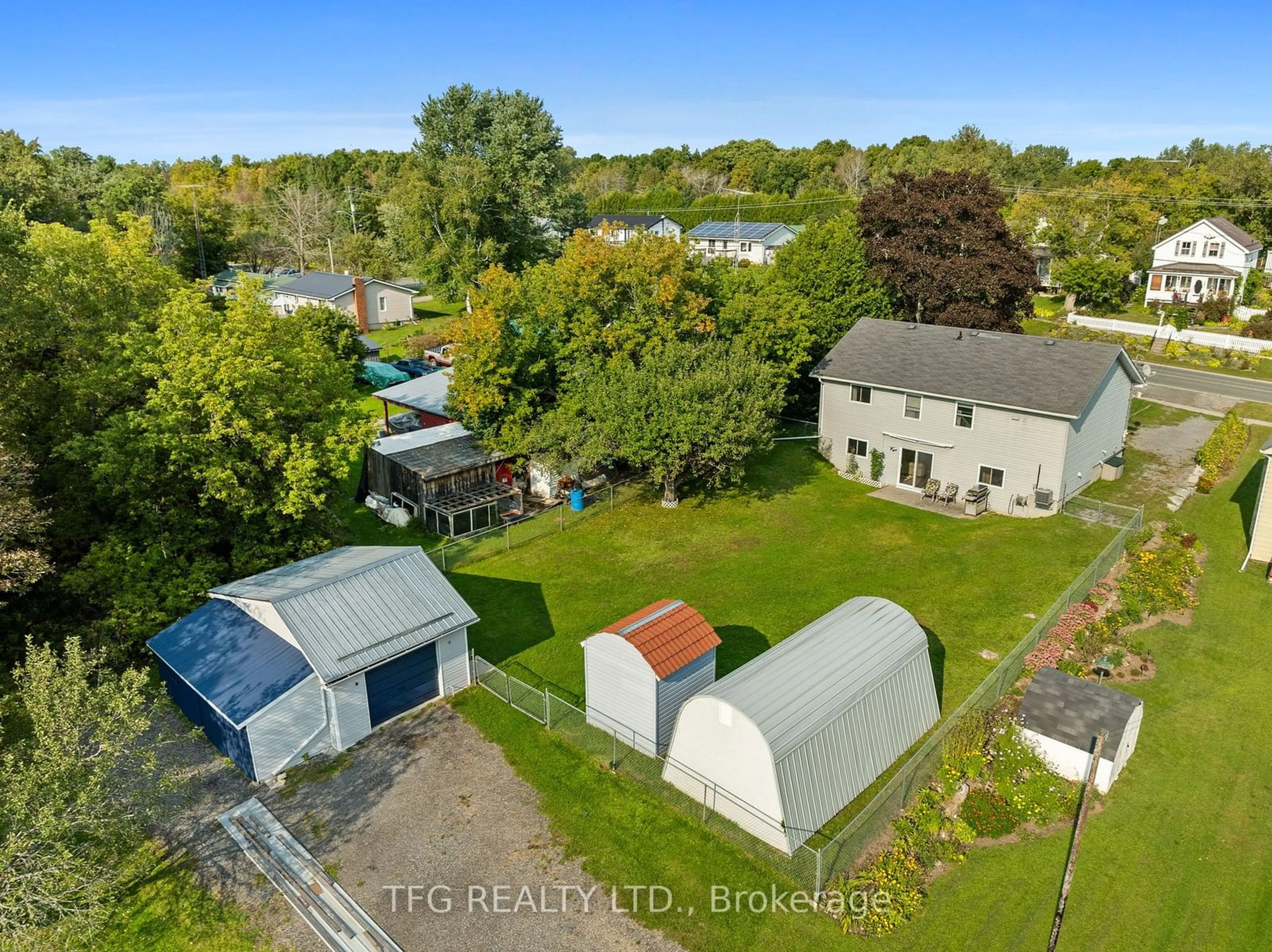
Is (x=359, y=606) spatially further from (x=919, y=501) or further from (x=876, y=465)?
(x=876, y=465)

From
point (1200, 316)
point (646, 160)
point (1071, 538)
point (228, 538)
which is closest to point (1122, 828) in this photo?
point (1071, 538)

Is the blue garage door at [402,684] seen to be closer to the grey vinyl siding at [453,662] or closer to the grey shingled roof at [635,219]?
the grey vinyl siding at [453,662]

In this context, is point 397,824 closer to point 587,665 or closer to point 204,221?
point 587,665

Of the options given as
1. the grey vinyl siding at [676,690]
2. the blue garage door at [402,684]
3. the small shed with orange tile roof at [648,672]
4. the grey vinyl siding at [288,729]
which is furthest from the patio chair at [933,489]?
the grey vinyl siding at [288,729]

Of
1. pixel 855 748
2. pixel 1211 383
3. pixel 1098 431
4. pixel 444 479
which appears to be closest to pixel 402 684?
pixel 855 748

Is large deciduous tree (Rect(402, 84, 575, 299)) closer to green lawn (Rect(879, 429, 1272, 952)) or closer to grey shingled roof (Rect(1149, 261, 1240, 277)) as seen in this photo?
green lawn (Rect(879, 429, 1272, 952))
